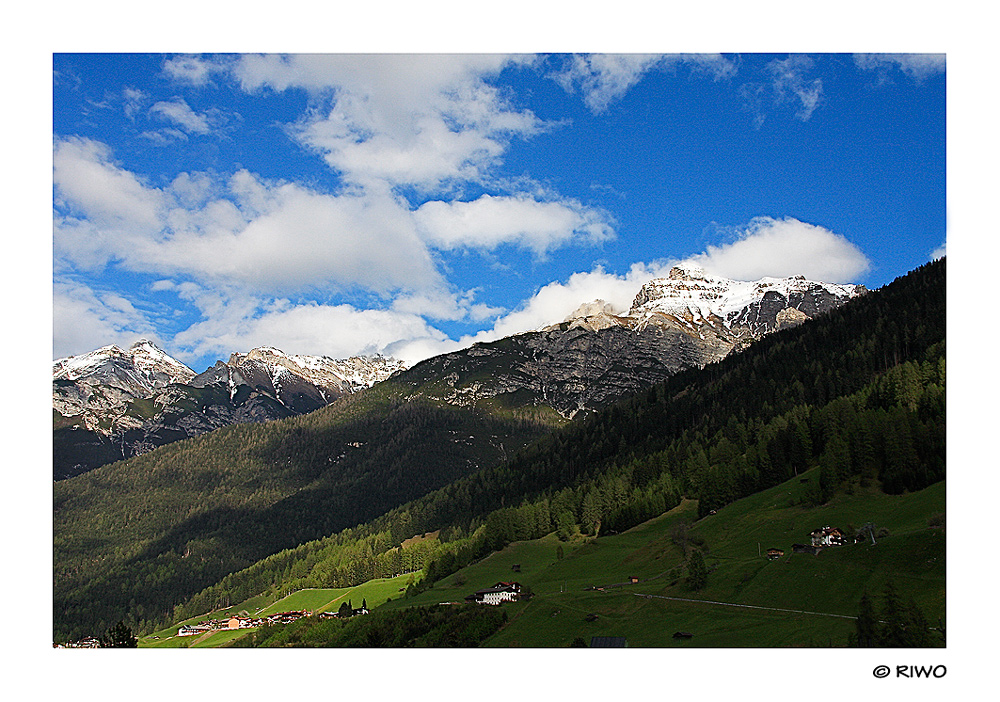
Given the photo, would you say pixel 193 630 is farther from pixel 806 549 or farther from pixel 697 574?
pixel 806 549

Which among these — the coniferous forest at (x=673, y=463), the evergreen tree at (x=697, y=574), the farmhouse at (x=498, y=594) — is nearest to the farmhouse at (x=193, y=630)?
the coniferous forest at (x=673, y=463)

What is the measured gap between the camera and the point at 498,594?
64125 millimetres

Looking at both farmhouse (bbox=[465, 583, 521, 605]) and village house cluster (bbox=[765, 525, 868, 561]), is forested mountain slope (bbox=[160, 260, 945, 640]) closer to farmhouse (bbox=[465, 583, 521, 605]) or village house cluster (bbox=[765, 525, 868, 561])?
village house cluster (bbox=[765, 525, 868, 561])

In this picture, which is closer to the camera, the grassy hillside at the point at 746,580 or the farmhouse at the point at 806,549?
the grassy hillside at the point at 746,580

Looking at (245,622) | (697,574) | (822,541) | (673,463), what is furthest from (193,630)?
(822,541)

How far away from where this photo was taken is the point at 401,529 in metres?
135

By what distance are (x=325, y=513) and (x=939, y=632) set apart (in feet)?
613

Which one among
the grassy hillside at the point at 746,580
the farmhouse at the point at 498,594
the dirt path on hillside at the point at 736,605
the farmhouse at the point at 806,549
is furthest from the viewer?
the farmhouse at the point at 498,594

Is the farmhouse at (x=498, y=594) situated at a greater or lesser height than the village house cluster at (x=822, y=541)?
lesser

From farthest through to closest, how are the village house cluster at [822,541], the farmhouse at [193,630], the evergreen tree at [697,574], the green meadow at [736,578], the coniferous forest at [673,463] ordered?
the farmhouse at [193,630], the coniferous forest at [673,463], the evergreen tree at [697,574], the village house cluster at [822,541], the green meadow at [736,578]

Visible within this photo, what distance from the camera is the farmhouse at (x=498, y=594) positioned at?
61.7 meters

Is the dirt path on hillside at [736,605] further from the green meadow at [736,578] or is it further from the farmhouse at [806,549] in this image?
the farmhouse at [806,549]

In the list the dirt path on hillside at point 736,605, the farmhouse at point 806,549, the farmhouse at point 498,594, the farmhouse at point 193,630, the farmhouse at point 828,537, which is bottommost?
the farmhouse at point 193,630

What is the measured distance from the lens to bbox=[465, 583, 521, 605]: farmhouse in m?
61.7
